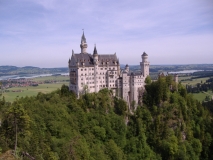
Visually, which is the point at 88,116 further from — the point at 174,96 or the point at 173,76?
the point at 173,76

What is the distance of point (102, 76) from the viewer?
75.2 m

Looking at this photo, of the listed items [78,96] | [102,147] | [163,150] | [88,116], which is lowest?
[163,150]

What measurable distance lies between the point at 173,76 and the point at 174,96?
9.08 metres

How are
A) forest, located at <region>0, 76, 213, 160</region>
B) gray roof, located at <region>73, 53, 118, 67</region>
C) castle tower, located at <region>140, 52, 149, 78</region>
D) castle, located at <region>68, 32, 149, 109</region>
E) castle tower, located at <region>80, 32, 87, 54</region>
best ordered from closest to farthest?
forest, located at <region>0, 76, 213, 160</region> < castle, located at <region>68, 32, 149, 109</region> < gray roof, located at <region>73, 53, 118, 67</region> < castle tower, located at <region>80, 32, 87, 54</region> < castle tower, located at <region>140, 52, 149, 78</region>

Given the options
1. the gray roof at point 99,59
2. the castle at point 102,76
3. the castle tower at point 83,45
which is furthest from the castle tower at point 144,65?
the castle tower at point 83,45

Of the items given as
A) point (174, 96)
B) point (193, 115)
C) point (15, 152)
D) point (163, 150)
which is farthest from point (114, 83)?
point (15, 152)

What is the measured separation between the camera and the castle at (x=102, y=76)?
236 ft

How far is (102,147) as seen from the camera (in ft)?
208

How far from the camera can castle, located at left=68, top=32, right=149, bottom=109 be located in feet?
236

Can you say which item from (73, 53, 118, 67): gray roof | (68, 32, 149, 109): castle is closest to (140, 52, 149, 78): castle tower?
(68, 32, 149, 109): castle

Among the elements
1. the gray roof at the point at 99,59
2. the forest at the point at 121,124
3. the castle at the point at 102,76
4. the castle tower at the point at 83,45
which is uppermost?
the castle tower at the point at 83,45

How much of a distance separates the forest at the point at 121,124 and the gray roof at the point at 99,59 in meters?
9.38

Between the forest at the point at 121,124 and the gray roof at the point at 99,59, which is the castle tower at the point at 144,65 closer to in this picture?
the forest at the point at 121,124

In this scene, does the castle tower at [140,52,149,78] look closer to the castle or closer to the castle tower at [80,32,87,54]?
the castle
